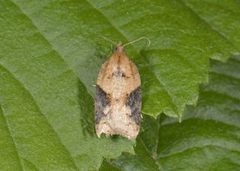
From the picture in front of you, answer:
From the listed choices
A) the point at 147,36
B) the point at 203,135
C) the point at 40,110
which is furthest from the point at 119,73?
the point at 203,135

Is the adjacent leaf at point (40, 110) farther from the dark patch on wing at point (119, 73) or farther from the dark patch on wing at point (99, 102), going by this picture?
the dark patch on wing at point (119, 73)

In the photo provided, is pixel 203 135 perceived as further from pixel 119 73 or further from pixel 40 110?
pixel 40 110

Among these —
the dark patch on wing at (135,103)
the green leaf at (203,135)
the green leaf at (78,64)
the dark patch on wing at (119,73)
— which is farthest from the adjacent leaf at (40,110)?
the green leaf at (203,135)

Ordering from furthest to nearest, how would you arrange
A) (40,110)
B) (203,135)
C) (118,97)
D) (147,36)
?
(203,135) < (118,97) < (147,36) < (40,110)

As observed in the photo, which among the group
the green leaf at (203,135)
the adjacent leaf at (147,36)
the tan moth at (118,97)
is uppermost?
→ the adjacent leaf at (147,36)

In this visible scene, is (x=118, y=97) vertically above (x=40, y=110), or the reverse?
(x=40, y=110)

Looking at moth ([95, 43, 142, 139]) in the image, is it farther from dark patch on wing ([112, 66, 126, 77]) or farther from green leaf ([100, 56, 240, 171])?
green leaf ([100, 56, 240, 171])

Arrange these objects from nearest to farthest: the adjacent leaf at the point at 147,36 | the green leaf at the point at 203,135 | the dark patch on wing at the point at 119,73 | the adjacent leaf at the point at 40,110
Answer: the adjacent leaf at the point at 40,110, the adjacent leaf at the point at 147,36, the dark patch on wing at the point at 119,73, the green leaf at the point at 203,135
